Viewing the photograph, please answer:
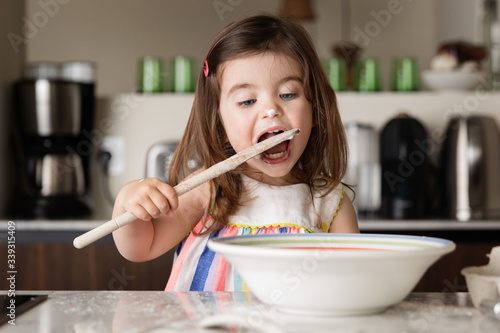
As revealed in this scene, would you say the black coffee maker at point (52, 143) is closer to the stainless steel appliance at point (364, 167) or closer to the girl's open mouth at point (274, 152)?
the stainless steel appliance at point (364, 167)

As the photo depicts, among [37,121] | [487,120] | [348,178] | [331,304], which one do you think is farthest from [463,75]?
[331,304]

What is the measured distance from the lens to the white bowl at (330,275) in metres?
0.56

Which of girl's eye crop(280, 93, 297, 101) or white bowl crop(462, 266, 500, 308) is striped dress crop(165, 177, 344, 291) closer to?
girl's eye crop(280, 93, 297, 101)

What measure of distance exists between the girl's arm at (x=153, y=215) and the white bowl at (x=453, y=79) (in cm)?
162

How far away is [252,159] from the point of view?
1016mm

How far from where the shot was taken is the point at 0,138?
92.4 inches

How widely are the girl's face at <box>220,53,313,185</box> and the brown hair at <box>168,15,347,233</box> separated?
2cm

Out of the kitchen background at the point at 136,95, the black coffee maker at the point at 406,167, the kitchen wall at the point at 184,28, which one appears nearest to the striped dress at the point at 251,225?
the kitchen background at the point at 136,95

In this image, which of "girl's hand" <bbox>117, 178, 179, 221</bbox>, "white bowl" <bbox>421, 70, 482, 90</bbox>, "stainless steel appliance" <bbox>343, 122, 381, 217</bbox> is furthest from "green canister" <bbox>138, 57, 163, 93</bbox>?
"girl's hand" <bbox>117, 178, 179, 221</bbox>

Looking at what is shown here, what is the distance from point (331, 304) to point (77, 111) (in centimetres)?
196

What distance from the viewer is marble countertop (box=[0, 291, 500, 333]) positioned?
1.88ft

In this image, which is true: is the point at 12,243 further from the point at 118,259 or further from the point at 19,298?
the point at 19,298

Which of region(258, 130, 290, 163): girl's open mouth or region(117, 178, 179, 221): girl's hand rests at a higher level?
region(258, 130, 290, 163): girl's open mouth

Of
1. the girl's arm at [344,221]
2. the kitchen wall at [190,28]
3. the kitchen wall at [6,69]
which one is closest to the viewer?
the girl's arm at [344,221]
